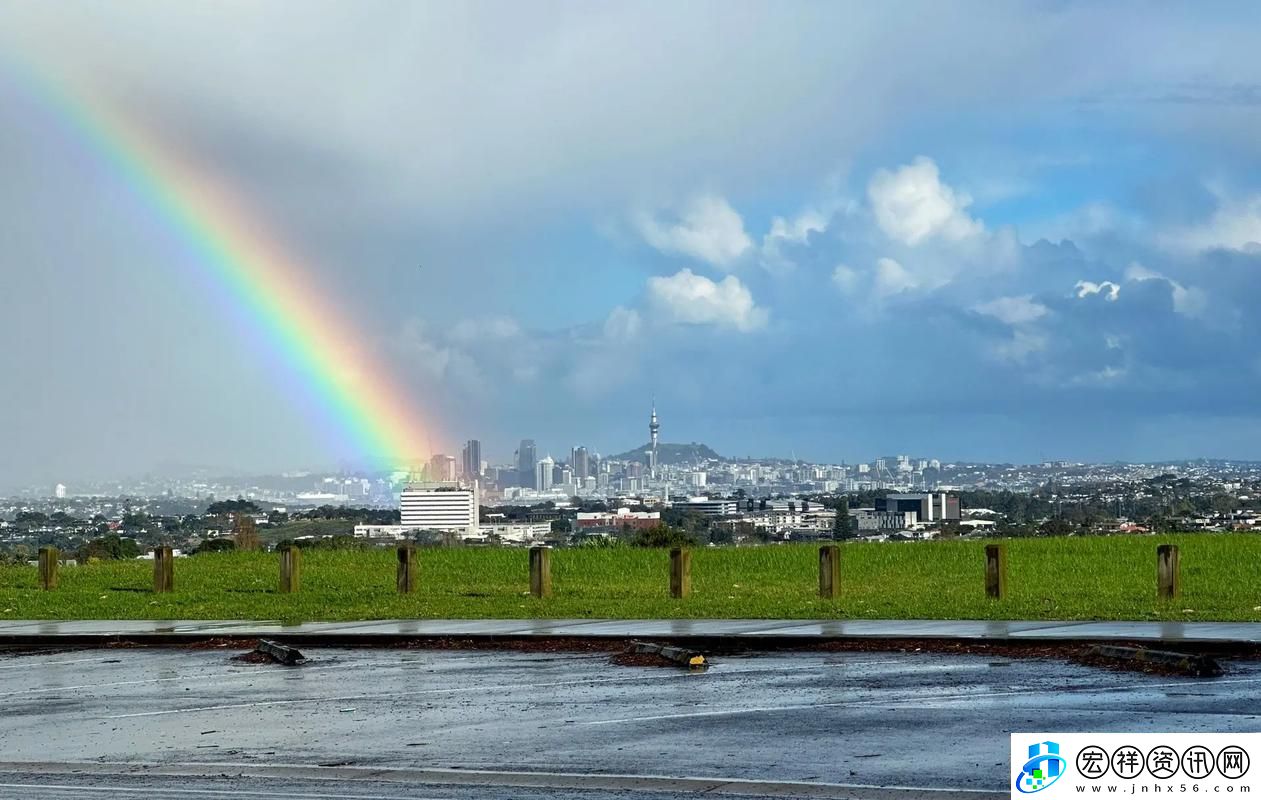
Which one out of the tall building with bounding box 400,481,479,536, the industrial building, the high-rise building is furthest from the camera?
the high-rise building

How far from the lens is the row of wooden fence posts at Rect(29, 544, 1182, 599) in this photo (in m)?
24.5

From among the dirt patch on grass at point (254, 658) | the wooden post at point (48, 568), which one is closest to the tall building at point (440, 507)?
the wooden post at point (48, 568)

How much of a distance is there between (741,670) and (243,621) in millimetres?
10025

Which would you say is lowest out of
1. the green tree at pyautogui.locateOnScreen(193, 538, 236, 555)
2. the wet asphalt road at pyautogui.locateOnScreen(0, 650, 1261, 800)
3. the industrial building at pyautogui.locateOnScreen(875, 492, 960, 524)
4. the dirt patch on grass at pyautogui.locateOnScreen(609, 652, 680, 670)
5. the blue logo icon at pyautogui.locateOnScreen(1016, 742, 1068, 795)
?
the wet asphalt road at pyautogui.locateOnScreen(0, 650, 1261, 800)

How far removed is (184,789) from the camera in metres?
10.4

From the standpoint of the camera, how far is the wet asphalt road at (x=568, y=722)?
1042cm

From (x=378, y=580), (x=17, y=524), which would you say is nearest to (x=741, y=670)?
(x=378, y=580)

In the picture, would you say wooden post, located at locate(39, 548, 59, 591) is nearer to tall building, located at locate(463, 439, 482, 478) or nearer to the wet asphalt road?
the wet asphalt road

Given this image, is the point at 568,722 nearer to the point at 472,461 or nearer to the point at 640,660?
the point at 640,660

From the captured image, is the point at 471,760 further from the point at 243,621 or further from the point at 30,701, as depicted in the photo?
the point at 243,621

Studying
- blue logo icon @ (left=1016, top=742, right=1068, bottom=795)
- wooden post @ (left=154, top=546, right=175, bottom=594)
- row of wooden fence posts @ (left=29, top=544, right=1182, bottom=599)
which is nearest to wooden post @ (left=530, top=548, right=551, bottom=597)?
row of wooden fence posts @ (left=29, top=544, right=1182, bottom=599)

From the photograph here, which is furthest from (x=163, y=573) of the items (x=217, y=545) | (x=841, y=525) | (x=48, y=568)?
(x=841, y=525)

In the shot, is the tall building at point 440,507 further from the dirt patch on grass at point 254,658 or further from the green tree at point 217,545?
the dirt patch on grass at point 254,658

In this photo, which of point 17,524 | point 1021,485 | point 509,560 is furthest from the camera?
point 1021,485
